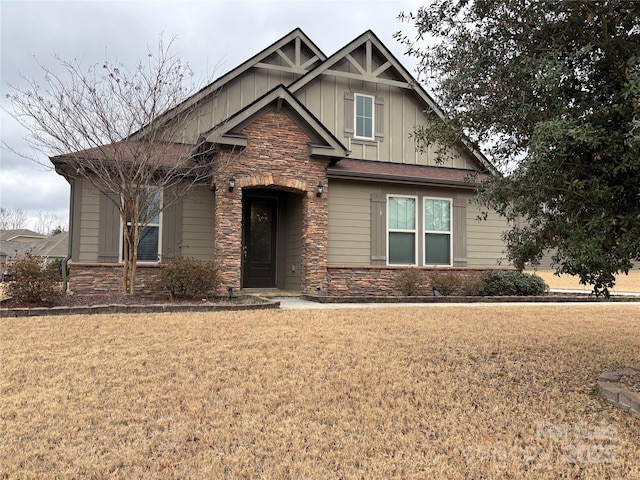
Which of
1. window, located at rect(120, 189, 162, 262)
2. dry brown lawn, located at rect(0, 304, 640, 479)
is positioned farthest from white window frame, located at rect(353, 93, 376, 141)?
dry brown lawn, located at rect(0, 304, 640, 479)

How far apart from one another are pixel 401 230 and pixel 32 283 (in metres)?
8.70

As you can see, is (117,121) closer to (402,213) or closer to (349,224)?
(349,224)

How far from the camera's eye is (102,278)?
34.5ft

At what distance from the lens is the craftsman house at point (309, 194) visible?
10695 mm

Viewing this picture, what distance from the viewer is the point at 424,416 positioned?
3.62 m

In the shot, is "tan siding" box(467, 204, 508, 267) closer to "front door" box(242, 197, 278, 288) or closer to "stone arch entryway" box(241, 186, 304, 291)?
"stone arch entryway" box(241, 186, 304, 291)

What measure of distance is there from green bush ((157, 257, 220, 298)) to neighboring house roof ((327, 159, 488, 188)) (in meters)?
4.14

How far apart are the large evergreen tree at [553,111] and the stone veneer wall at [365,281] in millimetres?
6763

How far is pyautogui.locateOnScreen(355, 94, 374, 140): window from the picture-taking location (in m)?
13.7

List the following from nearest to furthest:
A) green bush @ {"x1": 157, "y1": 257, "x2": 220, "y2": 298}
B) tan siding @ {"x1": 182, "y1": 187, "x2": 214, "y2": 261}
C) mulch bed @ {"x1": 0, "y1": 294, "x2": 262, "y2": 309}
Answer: mulch bed @ {"x1": 0, "y1": 294, "x2": 262, "y2": 309} → green bush @ {"x1": 157, "y1": 257, "x2": 220, "y2": 298} → tan siding @ {"x1": 182, "y1": 187, "x2": 214, "y2": 261}

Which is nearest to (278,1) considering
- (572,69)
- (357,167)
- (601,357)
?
(357,167)

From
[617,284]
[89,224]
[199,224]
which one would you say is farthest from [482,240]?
[617,284]

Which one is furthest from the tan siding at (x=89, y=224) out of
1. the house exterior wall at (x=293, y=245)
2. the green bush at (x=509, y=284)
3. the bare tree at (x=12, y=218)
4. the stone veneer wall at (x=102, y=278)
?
the bare tree at (x=12, y=218)

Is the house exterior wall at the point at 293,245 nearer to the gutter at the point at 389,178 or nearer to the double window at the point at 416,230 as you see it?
the gutter at the point at 389,178
